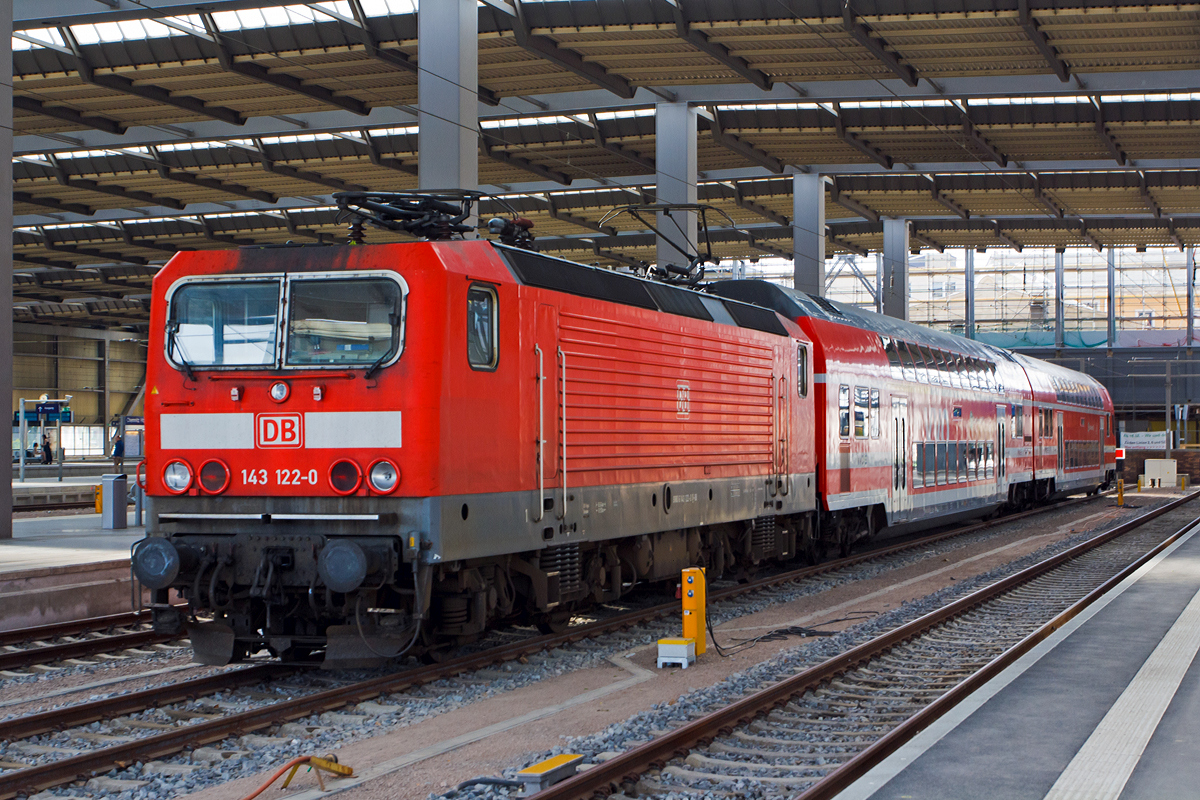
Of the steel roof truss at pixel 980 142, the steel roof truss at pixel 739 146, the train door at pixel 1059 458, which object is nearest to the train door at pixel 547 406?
the steel roof truss at pixel 739 146

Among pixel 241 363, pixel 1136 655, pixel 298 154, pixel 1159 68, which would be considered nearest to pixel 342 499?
pixel 241 363

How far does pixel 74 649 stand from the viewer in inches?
448

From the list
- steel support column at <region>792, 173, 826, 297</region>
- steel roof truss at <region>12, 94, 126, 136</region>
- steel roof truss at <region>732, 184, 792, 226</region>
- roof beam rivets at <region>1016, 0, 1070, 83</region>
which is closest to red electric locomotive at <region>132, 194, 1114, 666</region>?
roof beam rivets at <region>1016, 0, 1070, 83</region>

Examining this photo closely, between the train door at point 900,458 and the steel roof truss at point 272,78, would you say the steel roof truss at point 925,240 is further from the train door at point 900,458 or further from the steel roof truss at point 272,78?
the train door at point 900,458

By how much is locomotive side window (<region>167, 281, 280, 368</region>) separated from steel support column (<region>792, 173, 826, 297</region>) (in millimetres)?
27612

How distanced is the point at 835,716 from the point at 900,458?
13316 mm

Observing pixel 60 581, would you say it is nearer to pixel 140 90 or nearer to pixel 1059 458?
pixel 140 90

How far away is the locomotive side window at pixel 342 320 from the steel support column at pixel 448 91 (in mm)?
11909

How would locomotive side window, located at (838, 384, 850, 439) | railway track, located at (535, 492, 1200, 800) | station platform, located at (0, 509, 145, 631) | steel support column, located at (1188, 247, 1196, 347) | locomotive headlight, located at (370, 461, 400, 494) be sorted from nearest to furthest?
railway track, located at (535, 492, 1200, 800) → locomotive headlight, located at (370, 461, 400, 494) → station platform, located at (0, 509, 145, 631) → locomotive side window, located at (838, 384, 850, 439) → steel support column, located at (1188, 247, 1196, 347)

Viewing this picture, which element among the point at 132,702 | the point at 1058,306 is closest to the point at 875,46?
the point at 132,702

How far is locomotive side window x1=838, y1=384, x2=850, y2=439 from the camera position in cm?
1891

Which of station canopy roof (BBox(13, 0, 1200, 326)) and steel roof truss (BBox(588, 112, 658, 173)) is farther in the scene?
steel roof truss (BBox(588, 112, 658, 173))

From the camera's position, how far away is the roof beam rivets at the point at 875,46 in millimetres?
23141

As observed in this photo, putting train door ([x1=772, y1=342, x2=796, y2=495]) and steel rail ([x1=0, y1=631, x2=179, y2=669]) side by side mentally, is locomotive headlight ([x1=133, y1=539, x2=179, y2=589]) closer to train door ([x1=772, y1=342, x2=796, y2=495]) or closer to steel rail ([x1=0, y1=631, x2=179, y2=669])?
steel rail ([x1=0, y1=631, x2=179, y2=669])
